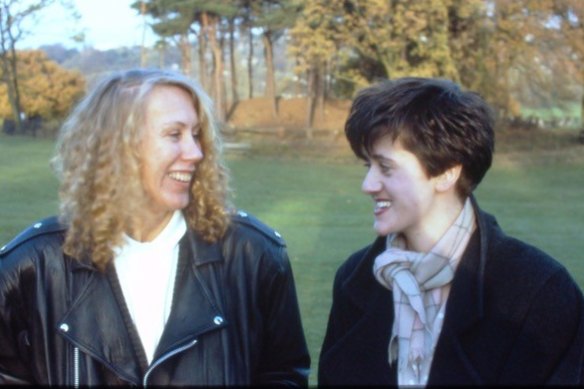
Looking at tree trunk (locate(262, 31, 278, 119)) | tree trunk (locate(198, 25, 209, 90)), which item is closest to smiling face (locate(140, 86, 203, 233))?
tree trunk (locate(198, 25, 209, 90))

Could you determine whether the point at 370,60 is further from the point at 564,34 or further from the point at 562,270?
the point at 562,270

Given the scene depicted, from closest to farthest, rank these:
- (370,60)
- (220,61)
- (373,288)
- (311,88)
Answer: (373,288) → (370,60) → (311,88) → (220,61)

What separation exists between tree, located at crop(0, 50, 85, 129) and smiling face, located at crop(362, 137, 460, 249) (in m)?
41.0

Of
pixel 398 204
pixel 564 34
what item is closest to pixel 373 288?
pixel 398 204

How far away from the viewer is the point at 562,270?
2502mm

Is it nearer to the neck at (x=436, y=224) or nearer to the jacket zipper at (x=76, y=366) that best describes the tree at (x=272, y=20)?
the neck at (x=436, y=224)

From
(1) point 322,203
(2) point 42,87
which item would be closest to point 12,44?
(2) point 42,87

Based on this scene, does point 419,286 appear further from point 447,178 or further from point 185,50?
point 185,50

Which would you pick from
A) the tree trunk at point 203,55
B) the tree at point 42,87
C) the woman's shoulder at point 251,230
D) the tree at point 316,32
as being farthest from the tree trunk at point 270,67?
the woman's shoulder at point 251,230

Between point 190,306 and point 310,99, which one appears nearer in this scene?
point 190,306

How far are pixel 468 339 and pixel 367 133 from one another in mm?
671

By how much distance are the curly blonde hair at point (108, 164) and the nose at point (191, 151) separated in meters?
0.09

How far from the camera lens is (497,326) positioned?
2.48 m

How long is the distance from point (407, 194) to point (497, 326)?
460mm
